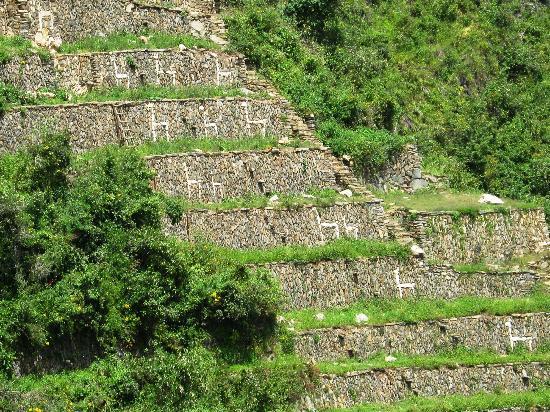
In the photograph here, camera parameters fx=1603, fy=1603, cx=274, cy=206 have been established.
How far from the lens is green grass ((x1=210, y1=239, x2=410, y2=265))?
52.3m

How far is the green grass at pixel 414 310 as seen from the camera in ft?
171

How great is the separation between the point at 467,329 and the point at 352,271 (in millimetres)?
4317

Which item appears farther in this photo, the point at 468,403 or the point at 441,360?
the point at 441,360

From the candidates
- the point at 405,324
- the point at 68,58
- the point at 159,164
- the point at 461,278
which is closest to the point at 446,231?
the point at 461,278

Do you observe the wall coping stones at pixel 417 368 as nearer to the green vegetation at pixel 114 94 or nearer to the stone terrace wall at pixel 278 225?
the stone terrace wall at pixel 278 225

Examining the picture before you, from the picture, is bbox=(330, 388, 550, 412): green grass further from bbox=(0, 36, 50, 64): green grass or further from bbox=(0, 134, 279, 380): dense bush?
bbox=(0, 36, 50, 64): green grass

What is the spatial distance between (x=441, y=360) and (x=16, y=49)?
1867cm

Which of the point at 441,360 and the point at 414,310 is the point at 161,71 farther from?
the point at 441,360

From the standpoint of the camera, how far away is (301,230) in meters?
54.2

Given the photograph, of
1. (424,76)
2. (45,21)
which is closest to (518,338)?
(424,76)

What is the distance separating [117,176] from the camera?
50000 millimetres

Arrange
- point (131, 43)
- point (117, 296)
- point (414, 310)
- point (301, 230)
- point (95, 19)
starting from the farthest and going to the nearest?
point (95, 19) → point (131, 43) → point (301, 230) → point (414, 310) → point (117, 296)

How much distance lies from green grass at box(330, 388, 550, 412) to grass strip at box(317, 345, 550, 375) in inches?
43.6

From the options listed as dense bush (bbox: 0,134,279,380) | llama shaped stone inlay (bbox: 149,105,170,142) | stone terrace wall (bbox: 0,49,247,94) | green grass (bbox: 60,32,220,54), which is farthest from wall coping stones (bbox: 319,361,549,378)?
green grass (bbox: 60,32,220,54)
